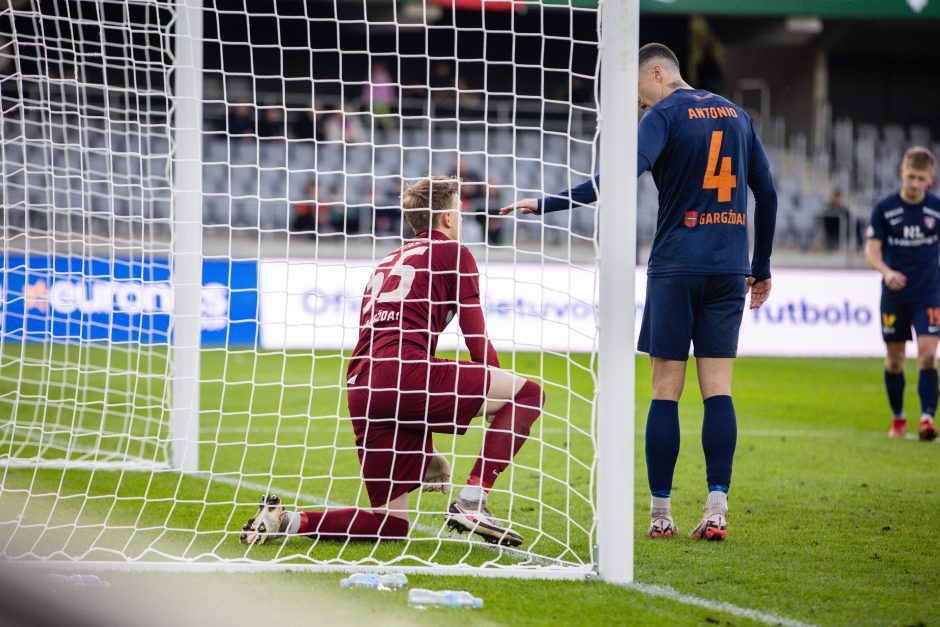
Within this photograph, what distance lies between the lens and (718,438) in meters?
4.44

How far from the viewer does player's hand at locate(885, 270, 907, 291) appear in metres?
7.66

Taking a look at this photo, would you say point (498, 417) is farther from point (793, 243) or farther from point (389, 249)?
point (793, 243)

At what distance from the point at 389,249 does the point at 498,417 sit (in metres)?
12.5

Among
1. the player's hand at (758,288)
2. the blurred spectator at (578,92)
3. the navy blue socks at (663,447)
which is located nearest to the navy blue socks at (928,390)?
the player's hand at (758,288)

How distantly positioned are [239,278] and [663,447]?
10242 millimetres

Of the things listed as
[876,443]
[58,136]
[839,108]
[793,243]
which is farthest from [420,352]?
[839,108]

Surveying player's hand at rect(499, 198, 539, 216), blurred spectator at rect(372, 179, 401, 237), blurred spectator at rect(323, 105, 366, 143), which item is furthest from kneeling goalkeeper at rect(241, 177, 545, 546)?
blurred spectator at rect(323, 105, 366, 143)

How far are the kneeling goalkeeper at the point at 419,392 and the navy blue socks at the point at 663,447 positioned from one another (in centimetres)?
57

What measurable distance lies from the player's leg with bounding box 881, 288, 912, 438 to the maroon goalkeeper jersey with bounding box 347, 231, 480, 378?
491 cm

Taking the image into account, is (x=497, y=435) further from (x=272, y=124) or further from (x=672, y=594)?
(x=272, y=124)

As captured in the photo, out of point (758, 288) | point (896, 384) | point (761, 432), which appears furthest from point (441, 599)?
point (896, 384)

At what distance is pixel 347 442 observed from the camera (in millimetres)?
7363

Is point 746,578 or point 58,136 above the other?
point 58,136

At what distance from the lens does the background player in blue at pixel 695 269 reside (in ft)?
14.3
